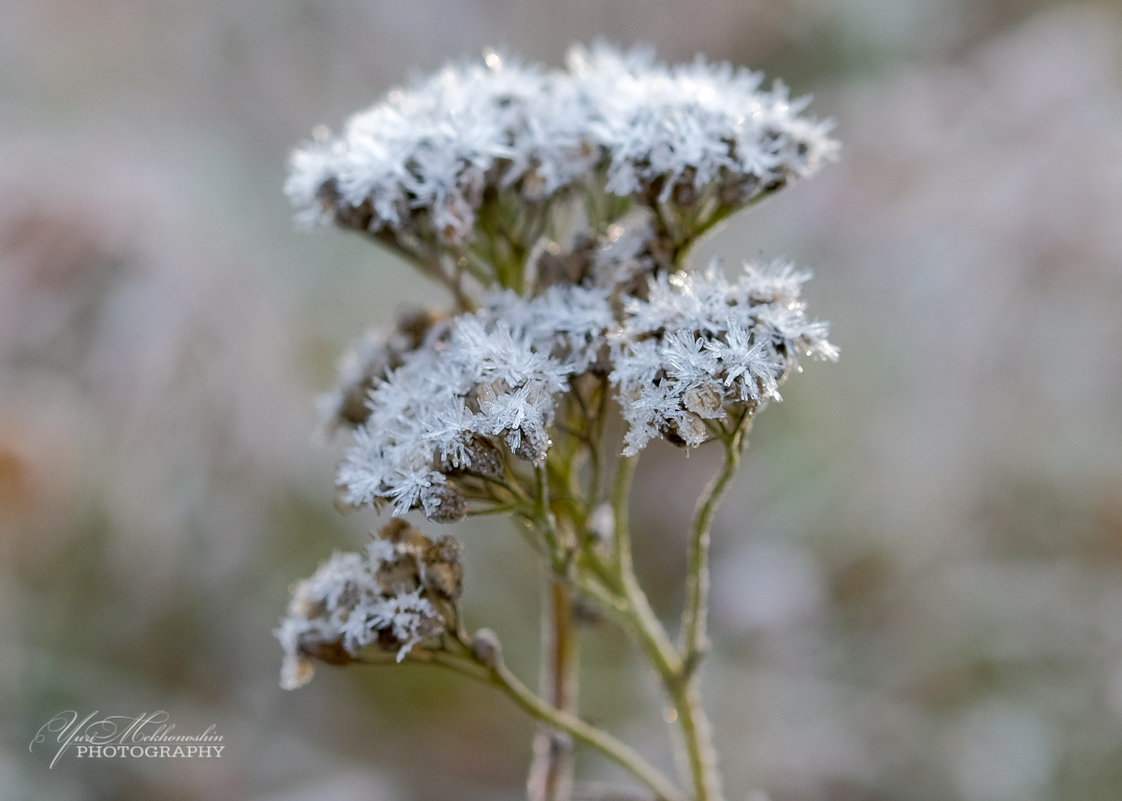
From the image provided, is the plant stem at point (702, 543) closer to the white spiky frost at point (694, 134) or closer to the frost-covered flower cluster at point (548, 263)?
the frost-covered flower cluster at point (548, 263)

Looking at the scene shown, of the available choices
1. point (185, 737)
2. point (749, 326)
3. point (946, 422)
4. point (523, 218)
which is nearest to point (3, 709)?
point (185, 737)

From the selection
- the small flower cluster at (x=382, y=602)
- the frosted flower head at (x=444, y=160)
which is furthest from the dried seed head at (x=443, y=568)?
the frosted flower head at (x=444, y=160)

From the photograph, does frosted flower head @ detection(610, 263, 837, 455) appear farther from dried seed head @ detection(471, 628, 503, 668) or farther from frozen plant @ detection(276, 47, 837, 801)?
dried seed head @ detection(471, 628, 503, 668)

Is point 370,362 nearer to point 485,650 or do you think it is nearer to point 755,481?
point 485,650

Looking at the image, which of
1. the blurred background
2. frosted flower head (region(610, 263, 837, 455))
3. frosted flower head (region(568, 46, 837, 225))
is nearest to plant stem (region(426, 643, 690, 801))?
frosted flower head (region(610, 263, 837, 455))

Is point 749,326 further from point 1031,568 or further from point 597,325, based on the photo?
point 1031,568
